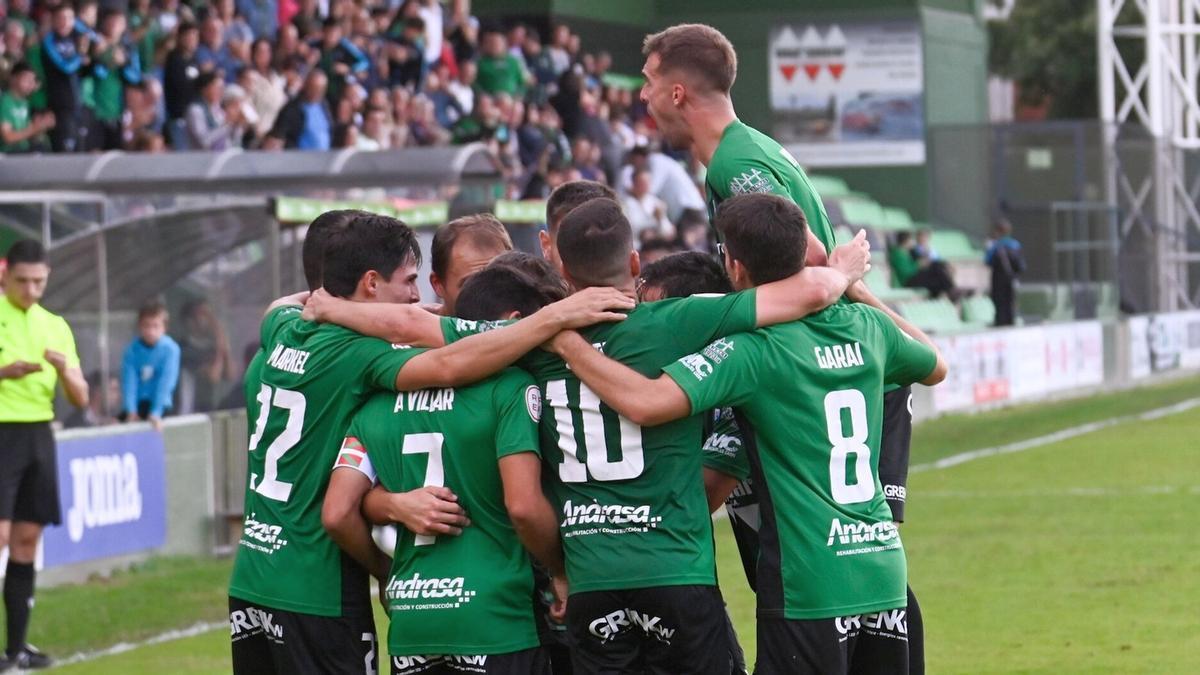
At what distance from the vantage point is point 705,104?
5746mm

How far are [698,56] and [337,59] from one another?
16.1m

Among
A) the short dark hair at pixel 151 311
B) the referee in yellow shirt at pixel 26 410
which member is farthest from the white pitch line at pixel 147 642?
the short dark hair at pixel 151 311

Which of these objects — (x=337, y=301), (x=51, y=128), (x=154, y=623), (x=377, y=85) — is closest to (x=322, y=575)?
(x=337, y=301)

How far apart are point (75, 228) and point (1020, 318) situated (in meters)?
17.4

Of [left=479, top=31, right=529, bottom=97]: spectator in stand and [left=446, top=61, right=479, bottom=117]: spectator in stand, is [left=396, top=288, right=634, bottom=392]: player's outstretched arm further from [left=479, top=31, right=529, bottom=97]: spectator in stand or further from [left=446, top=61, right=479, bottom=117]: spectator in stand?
[left=479, top=31, right=529, bottom=97]: spectator in stand

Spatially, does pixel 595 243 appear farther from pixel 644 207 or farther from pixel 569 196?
pixel 644 207

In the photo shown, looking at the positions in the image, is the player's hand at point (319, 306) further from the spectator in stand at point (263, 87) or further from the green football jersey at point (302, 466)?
the spectator in stand at point (263, 87)

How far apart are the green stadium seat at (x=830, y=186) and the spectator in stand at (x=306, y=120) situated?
1407cm

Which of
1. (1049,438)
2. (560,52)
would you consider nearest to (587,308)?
(1049,438)

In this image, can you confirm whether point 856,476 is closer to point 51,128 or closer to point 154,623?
point 154,623

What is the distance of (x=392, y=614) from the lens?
17.0 ft

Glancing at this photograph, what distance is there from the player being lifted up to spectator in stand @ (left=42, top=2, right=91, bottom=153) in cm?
1338

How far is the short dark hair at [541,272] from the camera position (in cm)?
532

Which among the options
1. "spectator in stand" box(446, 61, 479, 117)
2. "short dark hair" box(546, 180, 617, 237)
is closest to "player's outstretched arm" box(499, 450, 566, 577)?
"short dark hair" box(546, 180, 617, 237)
